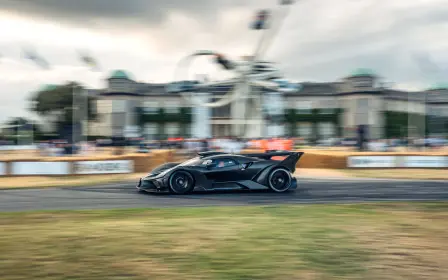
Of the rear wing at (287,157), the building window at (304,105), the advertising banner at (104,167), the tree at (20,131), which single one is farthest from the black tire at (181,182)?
the building window at (304,105)

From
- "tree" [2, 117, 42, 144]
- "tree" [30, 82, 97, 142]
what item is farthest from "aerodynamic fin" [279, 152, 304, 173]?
"tree" [30, 82, 97, 142]

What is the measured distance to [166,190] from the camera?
13.0 metres

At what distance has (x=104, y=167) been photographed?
20484 millimetres

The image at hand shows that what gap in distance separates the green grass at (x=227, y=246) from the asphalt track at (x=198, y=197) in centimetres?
205

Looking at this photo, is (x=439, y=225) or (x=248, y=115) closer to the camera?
(x=439, y=225)

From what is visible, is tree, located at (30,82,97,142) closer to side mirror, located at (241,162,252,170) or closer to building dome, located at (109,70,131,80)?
building dome, located at (109,70,131,80)

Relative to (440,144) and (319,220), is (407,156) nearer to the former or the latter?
(319,220)

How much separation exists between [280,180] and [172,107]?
342 feet

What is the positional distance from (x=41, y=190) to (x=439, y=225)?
11221mm

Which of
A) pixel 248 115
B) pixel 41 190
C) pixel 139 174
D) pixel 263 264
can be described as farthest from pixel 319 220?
pixel 248 115

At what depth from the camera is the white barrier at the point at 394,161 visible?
22.8m

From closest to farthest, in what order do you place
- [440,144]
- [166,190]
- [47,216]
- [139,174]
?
[47,216], [166,190], [139,174], [440,144]

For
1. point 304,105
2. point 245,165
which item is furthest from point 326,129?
point 245,165

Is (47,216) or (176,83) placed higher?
(176,83)
